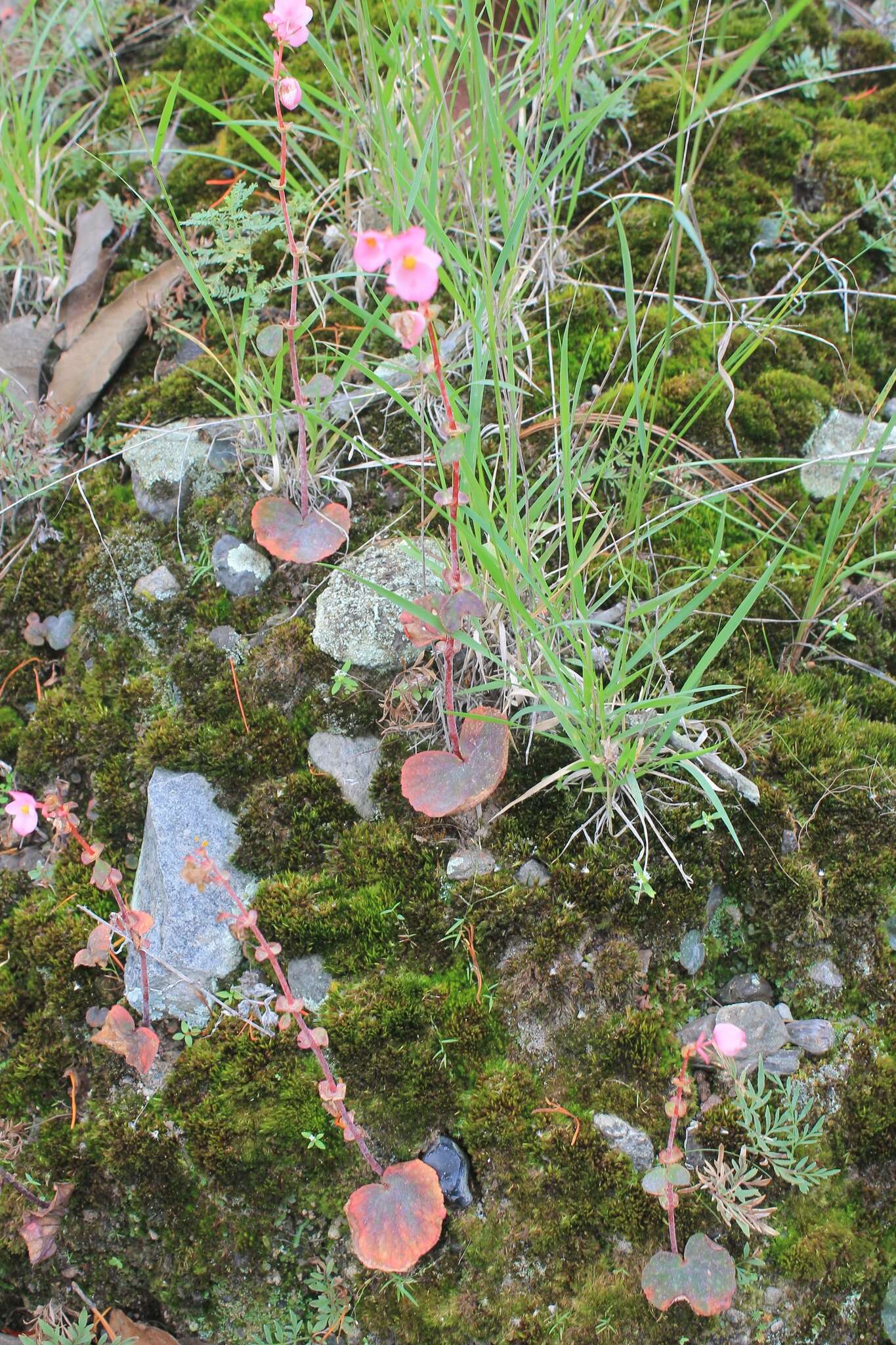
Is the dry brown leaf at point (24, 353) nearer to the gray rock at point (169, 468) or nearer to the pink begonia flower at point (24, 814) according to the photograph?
the gray rock at point (169, 468)

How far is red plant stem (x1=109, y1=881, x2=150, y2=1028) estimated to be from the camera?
1.90 m

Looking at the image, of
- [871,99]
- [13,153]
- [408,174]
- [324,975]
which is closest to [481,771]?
[324,975]

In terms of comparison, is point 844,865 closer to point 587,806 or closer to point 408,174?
point 587,806

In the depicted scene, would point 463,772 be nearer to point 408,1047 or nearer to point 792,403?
point 408,1047

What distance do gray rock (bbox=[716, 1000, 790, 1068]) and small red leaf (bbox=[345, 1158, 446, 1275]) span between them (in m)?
0.66

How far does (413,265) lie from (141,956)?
1472 millimetres

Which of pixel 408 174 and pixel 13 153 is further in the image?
pixel 13 153

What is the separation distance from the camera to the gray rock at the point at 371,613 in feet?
7.60

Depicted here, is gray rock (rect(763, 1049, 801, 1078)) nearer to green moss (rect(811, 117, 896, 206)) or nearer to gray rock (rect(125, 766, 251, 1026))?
gray rock (rect(125, 766, 251, 1026))

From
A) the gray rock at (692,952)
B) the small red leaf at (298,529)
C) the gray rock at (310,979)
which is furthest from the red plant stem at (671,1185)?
the small red leaf at (298,529)

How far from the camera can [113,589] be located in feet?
8.41

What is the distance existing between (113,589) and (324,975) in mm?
1207

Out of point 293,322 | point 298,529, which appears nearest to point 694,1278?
point 298,529

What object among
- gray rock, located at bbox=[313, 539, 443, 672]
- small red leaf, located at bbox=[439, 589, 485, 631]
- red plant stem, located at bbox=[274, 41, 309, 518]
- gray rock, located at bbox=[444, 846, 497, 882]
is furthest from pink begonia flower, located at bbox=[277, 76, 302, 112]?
gray rock, located at bbox=[444, 846, 497, 882]
